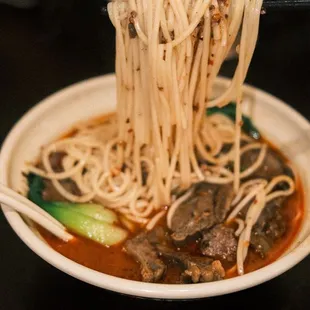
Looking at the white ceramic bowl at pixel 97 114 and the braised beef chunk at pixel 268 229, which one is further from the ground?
the white ceramic bowl at pixel 97 114

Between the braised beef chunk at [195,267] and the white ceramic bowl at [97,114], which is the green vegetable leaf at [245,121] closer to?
the white ceramic bowl at [97,114]

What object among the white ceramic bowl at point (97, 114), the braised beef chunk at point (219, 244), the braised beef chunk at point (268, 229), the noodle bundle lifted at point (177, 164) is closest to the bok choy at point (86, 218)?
the noodle bundle lifted at point (177, 164)

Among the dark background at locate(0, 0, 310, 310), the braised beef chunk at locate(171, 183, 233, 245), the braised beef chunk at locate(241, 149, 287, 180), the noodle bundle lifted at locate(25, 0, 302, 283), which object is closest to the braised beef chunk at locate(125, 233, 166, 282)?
the noodle bundle lifted at locate(25, 0, 302, 283)

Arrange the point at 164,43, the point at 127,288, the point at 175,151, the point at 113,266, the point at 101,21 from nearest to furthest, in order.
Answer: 1. the point at 127,288
2. the point at 164,43
3. the point at 113,266
4. the point at 175,151
5. the point at 101,21

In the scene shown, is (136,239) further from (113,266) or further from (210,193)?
(210,193)

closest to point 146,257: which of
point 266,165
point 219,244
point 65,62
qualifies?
point 219,244

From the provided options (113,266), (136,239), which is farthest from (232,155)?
(113,266)
